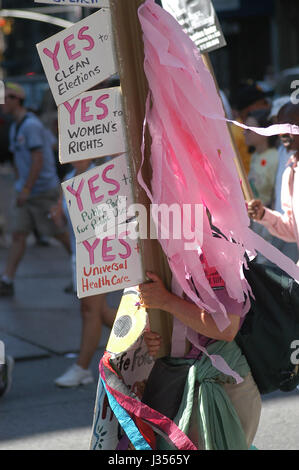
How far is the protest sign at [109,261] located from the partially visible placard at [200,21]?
2.08m

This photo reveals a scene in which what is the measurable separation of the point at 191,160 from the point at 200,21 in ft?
7.31

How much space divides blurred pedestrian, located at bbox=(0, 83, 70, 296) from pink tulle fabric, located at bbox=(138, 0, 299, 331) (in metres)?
6.23

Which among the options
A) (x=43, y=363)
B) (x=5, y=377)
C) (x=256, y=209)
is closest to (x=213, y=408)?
(x=256, y=209)

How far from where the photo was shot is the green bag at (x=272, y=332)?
3006mm

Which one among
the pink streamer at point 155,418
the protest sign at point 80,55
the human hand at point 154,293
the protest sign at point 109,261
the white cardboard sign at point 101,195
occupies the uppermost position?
the protest sign at point 80,55

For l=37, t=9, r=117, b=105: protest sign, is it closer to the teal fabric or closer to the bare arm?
the bare arm

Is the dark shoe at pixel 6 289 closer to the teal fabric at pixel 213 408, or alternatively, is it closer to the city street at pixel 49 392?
the city street at pixel 49 392

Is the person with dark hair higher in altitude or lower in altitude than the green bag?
higher

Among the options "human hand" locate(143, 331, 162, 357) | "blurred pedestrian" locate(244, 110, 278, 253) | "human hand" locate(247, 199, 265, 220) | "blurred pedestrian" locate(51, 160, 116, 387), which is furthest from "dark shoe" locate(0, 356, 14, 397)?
"human hand" locate(143, 331, 162, 357)

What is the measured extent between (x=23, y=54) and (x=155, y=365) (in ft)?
182

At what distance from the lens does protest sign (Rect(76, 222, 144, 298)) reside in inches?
114

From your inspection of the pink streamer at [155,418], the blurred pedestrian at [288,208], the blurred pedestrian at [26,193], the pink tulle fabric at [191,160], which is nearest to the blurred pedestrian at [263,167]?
the blurred pedestrian at [288,208]

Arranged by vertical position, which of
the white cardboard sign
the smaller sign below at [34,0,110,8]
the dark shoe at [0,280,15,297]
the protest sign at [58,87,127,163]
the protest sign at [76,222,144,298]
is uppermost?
the smaller sign below at [34,0,110,8]
